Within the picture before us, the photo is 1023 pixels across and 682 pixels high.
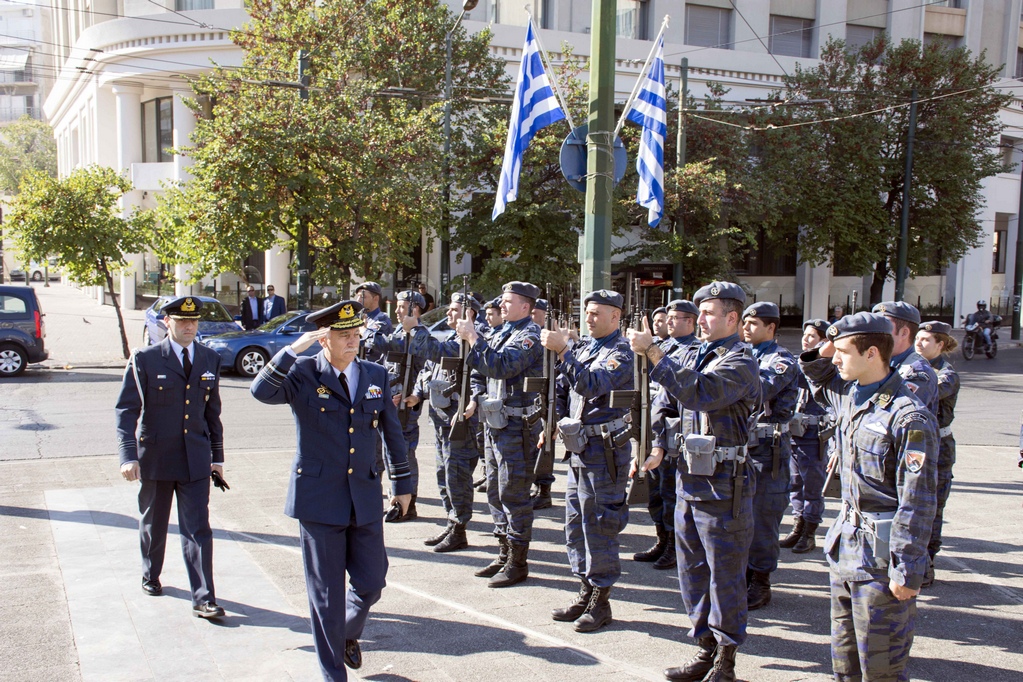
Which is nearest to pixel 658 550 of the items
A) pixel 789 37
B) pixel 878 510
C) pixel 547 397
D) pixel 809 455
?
pixel 809 455

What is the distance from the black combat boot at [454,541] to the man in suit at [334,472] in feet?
7.59

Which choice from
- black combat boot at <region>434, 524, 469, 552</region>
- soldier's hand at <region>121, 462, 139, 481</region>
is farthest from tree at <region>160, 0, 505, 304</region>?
soldier's hand at <region>121, 462, 139, 481</region>

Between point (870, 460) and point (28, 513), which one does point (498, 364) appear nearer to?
point (870, 460)

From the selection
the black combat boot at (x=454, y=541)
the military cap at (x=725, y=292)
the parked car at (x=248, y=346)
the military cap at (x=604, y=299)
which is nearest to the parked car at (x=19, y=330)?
the parked car at (x=248, y=346)

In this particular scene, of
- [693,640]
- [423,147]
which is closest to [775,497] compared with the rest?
[693,640]

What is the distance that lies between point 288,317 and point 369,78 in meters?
8.04

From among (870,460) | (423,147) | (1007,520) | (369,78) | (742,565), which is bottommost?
(1007,520)

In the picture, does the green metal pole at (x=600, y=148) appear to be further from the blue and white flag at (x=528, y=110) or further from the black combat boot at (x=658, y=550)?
the black combat boot at (x=658, y=550)

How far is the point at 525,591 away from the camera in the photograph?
19.5 feet

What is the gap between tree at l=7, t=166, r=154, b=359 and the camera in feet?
60.5

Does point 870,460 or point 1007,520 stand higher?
point 870,460

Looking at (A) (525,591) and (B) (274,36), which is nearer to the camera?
(A) (525,591)

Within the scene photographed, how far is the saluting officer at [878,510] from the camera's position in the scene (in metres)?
3.48

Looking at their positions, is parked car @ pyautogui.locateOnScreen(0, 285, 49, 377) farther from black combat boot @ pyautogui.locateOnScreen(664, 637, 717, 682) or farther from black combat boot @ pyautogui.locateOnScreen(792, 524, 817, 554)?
black combat boot @ pyautogui.locateOnScreen(664, 637, 717, 682)
